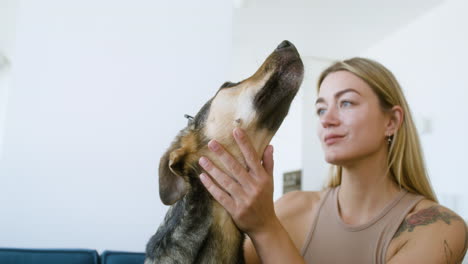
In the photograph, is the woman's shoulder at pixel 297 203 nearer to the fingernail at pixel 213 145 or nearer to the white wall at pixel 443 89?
the fingernail at pixel 213 145

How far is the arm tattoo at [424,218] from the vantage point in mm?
1131

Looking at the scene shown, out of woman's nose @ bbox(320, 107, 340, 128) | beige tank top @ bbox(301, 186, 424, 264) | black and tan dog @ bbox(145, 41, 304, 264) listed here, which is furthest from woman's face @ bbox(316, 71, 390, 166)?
black and tan dog @ bbox(145, 41, 304, 264)

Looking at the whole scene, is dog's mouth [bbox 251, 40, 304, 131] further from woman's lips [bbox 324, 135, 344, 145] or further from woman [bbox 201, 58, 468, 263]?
woman's lips [bbox 324, 135, 344, 145]

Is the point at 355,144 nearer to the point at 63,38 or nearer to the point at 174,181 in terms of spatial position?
the point at 174,181

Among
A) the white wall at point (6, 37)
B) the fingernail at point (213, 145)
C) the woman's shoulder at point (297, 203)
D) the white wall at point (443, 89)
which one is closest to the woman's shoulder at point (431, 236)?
the woman's shoulder at point (297, 203)

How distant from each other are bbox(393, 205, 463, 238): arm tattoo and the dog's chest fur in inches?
22.7

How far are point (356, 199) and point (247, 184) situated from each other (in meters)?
0.64

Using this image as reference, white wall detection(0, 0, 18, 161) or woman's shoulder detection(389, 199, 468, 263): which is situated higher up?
white wall detection(0, 0, 18, 161)

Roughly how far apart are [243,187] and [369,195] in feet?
2.16

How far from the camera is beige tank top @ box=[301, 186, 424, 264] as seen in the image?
3.85 feet

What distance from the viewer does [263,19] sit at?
13.1 feet

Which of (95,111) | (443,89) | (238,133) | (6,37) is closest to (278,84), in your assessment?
(238,133)

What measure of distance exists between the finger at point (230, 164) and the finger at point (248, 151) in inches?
0.9

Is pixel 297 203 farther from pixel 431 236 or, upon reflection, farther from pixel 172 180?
pixel 172 180
